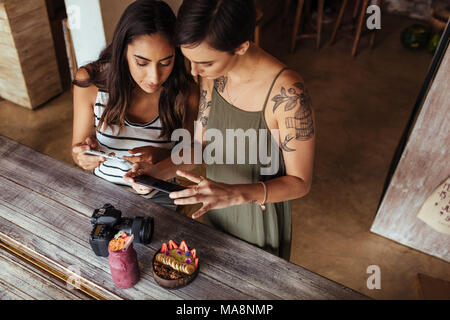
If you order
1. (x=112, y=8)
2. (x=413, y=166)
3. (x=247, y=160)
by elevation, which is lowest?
(x=413, y=166)

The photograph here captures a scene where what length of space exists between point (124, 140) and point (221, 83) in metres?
0.62

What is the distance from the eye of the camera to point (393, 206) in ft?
8.91

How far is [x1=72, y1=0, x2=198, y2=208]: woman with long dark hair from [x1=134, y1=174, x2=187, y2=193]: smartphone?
0.23 m

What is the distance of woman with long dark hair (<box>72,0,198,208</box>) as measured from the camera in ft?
4.99

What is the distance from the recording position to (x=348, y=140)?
3.74m

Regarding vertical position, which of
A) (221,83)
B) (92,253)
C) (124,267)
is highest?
(221,83)

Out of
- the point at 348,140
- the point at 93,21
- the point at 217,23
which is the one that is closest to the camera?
the point at 217,23

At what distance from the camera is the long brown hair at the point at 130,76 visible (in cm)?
151

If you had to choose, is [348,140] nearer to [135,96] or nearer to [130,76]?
[135,96]

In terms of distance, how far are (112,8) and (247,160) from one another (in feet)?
4.44

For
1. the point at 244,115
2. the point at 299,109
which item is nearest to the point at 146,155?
the point at 244,115

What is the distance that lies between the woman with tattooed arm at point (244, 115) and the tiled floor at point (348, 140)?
3.87ft

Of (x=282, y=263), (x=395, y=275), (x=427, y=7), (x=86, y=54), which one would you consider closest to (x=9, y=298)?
(x=282, y=263)

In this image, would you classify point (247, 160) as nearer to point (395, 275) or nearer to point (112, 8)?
point (112, 8)
